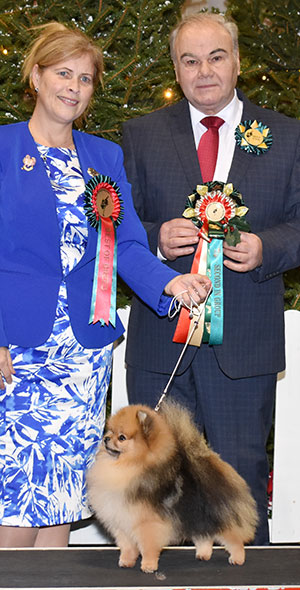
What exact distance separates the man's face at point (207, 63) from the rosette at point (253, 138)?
13 centimetres

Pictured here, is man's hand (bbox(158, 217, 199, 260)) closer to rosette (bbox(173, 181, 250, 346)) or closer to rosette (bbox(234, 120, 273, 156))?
rosette (bbox(173, 181, 250, 346))

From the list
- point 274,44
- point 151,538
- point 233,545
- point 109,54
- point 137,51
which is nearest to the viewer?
point 151,538

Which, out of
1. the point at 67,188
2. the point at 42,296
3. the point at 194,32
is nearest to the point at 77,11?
the point at 194,32

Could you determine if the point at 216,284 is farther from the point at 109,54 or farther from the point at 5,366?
the point at 109,54

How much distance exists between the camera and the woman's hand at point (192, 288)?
1898 millimetres

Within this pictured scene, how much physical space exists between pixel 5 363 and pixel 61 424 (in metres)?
0.25

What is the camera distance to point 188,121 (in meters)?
2.39

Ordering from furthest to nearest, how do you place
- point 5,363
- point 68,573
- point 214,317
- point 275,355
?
1. point 275,355
2. point 214,317
3. point 5,363
4. point 68,573

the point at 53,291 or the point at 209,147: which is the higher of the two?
the point at 209,147

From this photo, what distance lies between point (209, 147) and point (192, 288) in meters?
0.63

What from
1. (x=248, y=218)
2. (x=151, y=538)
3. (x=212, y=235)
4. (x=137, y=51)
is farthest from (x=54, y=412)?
(x=137, y=51)

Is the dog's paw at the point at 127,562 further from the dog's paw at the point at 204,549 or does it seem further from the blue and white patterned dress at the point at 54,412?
the blue and white patterned dress at the point at 54,412

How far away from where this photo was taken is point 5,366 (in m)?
1.98

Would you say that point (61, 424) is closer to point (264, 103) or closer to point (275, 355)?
point (275, 355)
